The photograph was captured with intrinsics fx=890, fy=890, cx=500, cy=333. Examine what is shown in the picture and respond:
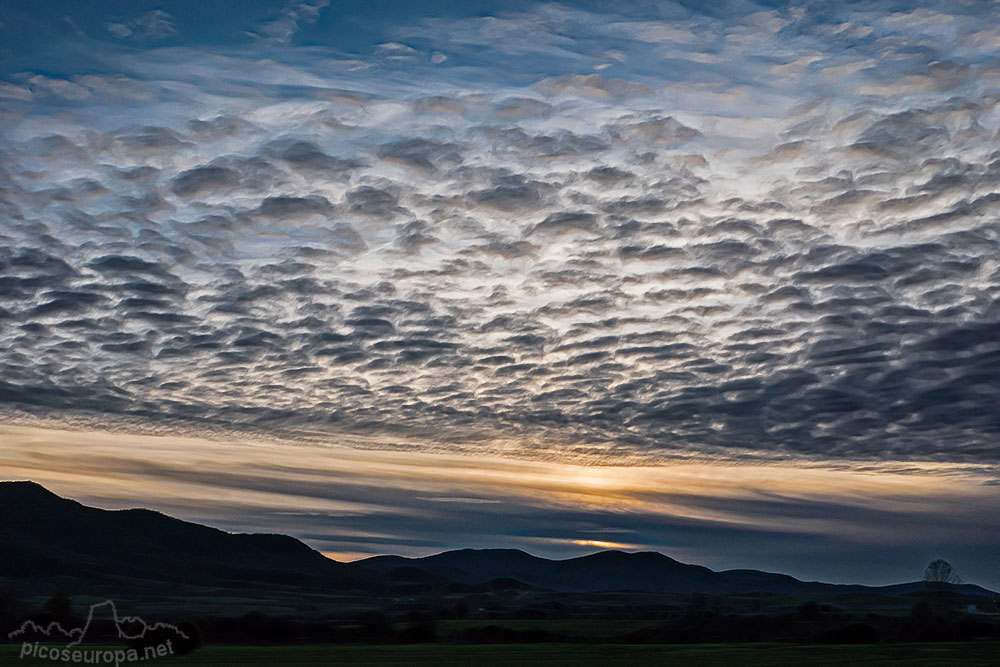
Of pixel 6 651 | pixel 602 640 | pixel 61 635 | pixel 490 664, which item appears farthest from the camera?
pixel 602 640

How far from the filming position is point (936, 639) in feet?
Answer: 461

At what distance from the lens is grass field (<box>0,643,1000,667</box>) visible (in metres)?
84.8

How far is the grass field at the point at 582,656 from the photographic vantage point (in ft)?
278

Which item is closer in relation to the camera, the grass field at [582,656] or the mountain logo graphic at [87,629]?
the grass field at [582,656]

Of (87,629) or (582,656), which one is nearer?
(582,656)

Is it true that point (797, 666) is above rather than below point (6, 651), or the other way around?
above

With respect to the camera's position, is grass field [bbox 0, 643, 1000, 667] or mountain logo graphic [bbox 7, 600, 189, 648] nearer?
grass field [bbox 0, 643, 1000, 667]

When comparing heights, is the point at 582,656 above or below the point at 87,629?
above

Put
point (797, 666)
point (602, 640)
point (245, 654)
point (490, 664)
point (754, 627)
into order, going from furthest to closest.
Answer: point (754, 627), point (602, 640), point (245, 654), point (490, 664), point (797, 666)

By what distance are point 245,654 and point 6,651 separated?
79.5ft

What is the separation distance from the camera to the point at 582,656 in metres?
99.9

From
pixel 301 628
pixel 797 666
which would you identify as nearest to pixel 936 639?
pixel 797 666

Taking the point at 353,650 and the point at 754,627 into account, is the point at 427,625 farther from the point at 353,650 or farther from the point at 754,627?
the point at 754,627

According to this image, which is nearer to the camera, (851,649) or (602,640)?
(851,649)
